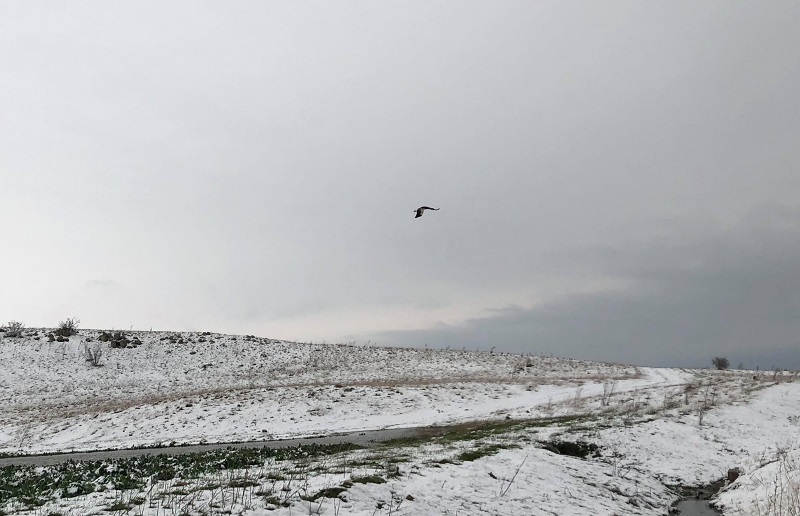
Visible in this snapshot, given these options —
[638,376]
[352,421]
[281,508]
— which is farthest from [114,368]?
[638,376]

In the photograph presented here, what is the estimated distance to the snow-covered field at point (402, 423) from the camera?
31.9 ft

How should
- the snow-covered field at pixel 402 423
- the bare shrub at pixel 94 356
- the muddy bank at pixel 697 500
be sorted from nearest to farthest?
the snow-covered field at pixel 402 423, the muddy bank at pixel 697 500, the bare shrub at pixel 94 356

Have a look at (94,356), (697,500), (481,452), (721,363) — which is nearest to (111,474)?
(481,452)

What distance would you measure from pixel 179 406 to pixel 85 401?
31.2 feet

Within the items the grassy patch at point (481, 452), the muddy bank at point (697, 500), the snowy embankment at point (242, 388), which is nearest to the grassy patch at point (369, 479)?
the grassy patch at point (481, 452)

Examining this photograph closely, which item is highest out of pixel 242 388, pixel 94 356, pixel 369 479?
pixel 94 356

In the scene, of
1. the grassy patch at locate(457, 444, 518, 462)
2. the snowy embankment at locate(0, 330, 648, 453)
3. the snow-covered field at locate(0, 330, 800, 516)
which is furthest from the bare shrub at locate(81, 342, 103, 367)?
the grassy patch at locate(457, 444, 518, 462)

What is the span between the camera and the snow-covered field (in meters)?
9.71

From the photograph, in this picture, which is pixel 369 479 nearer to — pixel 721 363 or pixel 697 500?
pixel 697 500

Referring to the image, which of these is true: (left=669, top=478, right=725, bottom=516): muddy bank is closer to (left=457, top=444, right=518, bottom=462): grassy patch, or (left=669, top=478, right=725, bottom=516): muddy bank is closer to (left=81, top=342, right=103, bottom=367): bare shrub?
(left=457, top=444, right=518, bottom=462): grassy patch

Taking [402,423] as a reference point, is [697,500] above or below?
above

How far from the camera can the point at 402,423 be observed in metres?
26.3

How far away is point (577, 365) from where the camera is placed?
5334 cm

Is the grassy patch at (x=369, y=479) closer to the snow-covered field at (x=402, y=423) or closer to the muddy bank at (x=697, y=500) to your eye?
the snow-covered field at (x=402, y=423)
